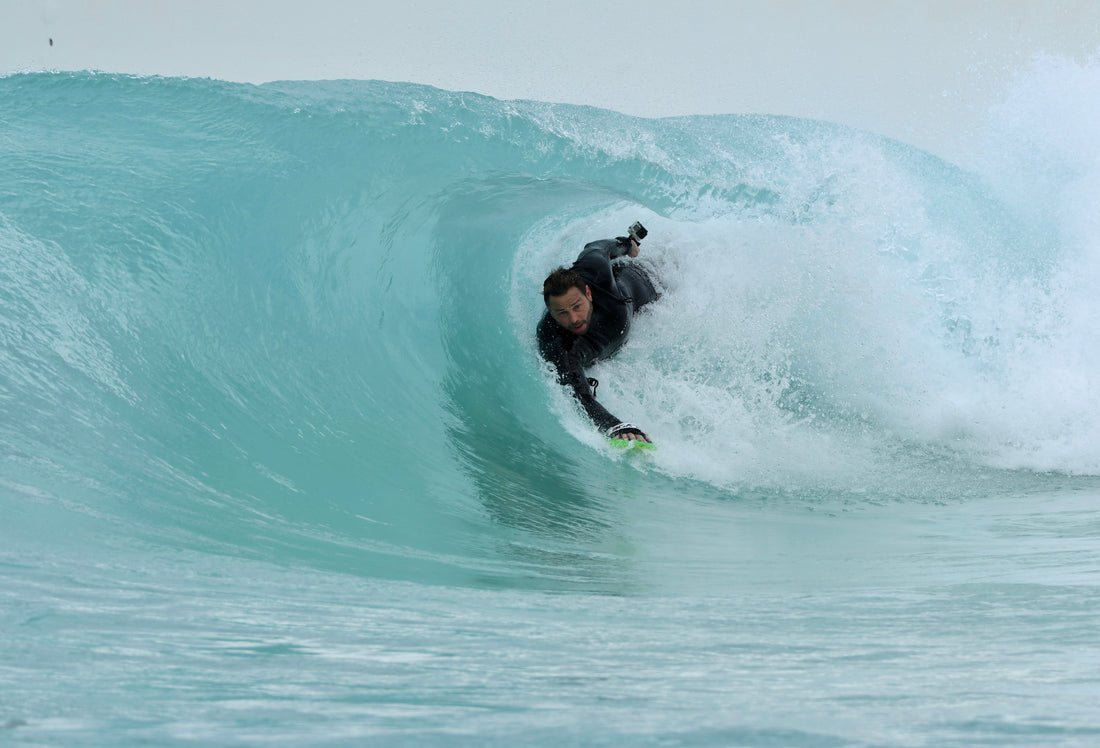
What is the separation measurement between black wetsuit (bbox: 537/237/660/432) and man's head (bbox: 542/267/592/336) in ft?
0.66

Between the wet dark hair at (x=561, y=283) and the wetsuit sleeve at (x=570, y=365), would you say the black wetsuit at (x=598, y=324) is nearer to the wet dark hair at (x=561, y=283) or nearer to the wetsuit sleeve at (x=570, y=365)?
the wetsuit sleeve at (x=570, y=365)

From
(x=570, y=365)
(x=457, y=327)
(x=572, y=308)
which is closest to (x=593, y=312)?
(x=570, y=365)

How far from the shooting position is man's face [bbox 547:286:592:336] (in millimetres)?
3525

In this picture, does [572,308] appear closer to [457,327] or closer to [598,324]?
[598,324]

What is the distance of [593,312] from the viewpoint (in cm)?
408

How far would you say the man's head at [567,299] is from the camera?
138 inches

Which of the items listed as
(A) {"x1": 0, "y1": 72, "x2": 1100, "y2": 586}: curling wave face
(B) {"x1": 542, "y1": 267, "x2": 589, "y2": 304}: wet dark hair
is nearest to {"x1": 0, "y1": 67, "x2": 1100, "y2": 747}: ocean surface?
(A) {"x1": 0, "y1": 72, "x2": 1100, "y2": 586}: curling wave face

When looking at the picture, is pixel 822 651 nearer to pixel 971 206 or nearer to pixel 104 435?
pixel 104 435

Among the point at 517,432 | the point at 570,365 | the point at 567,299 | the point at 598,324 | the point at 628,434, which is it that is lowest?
the point at 517,432

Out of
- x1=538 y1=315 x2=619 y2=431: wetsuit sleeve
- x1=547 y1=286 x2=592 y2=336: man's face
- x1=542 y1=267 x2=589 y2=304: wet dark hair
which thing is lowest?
x1=538 y1=315 x2=619 y2=431: wetsuit sleeve

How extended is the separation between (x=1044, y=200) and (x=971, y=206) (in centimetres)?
52

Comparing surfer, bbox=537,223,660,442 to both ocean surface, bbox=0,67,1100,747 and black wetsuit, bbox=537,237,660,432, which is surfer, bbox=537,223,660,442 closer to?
black wetsuit, bbox=537,237,660,432

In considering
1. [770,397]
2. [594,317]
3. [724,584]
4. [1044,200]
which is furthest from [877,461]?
[1044,200]

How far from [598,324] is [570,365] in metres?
0.33
